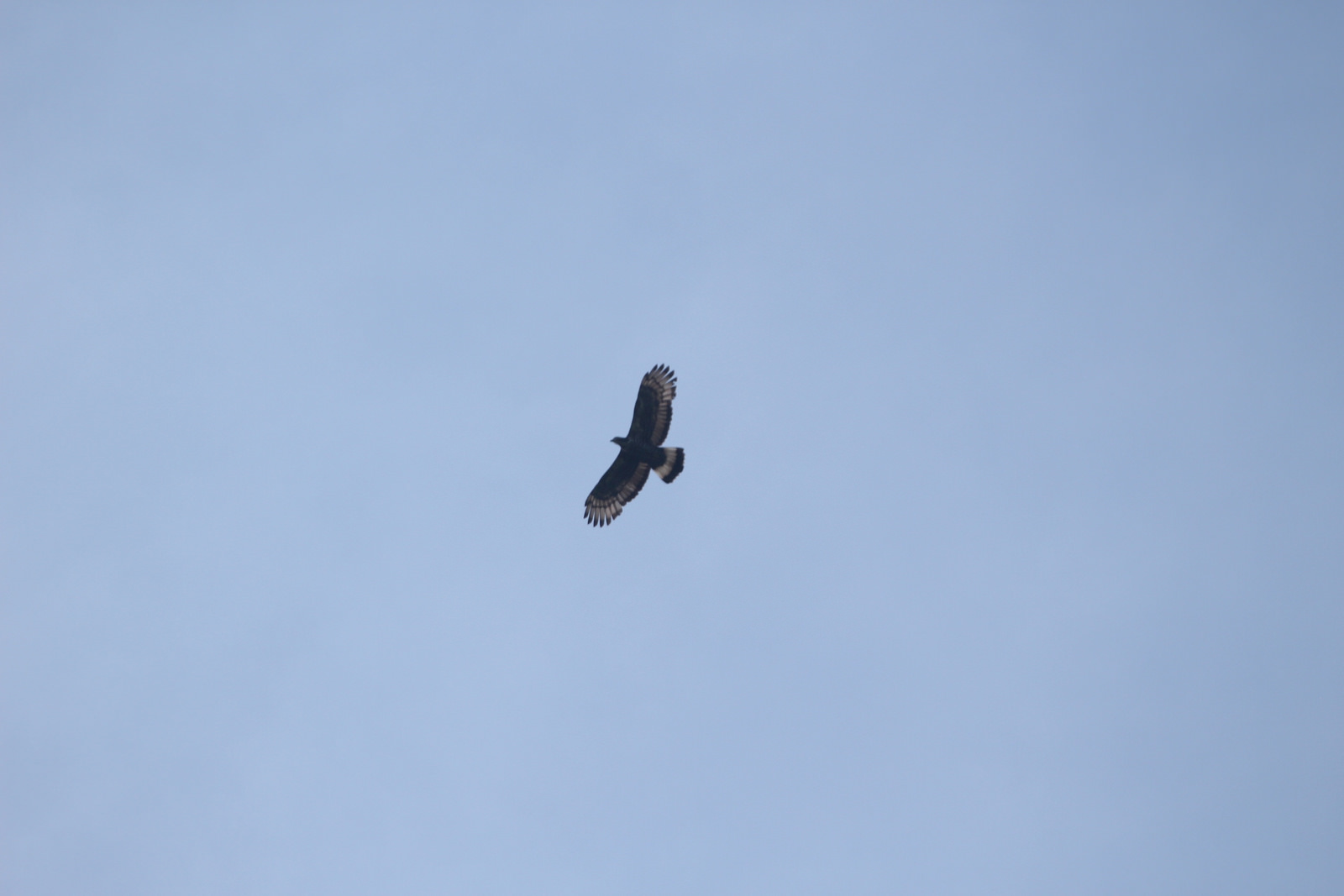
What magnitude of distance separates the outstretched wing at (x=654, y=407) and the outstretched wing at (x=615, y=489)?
2.74 feet

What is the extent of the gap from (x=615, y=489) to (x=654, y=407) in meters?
2.75

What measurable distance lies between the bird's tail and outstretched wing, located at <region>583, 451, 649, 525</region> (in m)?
0.65

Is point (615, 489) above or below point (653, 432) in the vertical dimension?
below

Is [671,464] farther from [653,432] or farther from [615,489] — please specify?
[615,489]

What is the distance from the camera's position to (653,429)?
94.1 feet

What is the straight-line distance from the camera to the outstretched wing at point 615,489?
29219mm

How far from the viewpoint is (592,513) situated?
2989cm

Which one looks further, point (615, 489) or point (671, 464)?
point (615, 489)

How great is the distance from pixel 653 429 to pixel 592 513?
3235 millimetres

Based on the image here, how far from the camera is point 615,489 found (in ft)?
97.0

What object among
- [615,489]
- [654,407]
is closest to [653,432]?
[654,407]

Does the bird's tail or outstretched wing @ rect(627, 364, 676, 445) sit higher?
outstretched wing @ rect(627, 364, 676, 445)

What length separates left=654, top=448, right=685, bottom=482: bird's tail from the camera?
28.6 meters

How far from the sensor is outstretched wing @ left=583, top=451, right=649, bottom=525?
29.2 metres
